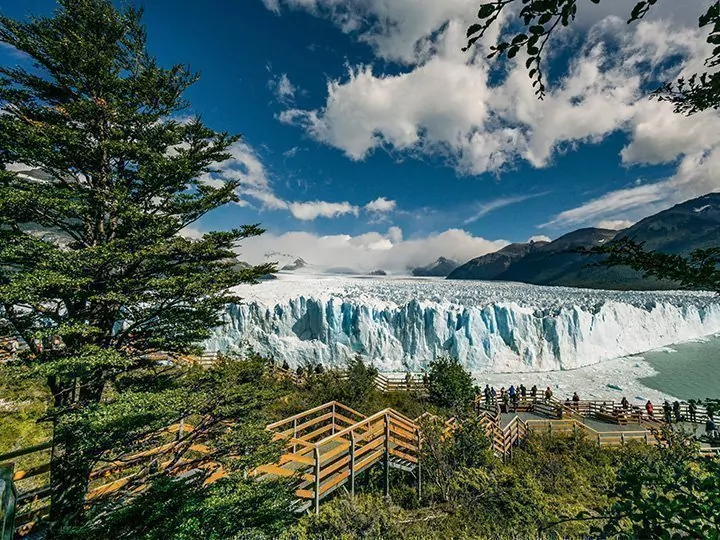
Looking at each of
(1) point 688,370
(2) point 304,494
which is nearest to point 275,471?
(2) point 304,494

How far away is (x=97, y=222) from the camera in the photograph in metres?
6.13

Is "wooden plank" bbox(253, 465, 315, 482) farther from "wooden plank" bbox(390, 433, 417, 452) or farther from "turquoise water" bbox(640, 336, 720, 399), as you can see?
"turquoise water" bbox(640, 336, 720, 399)

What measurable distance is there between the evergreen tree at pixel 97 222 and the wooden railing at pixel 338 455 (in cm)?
269

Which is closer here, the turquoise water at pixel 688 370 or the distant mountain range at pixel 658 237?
the turquoise water at pixel 688 370

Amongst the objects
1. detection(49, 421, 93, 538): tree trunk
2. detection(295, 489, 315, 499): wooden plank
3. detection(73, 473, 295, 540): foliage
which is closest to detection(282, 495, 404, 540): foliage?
detection(73, 473, 295, 540): foliage

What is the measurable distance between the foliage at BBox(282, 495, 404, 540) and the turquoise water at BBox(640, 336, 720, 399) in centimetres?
→ 2127

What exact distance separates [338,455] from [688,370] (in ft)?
92.2

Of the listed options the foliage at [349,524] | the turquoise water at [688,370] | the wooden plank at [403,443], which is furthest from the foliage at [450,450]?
the turquoise water at [688,370]

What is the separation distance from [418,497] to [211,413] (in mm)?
5709

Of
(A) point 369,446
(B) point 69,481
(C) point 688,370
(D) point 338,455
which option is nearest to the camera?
(B) point 69,481

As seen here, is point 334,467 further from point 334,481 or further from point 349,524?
point 349,524

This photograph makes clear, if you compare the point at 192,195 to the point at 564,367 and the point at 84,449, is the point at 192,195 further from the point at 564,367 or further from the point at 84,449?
the point at 564,367

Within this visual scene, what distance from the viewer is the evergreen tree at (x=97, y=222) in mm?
4922

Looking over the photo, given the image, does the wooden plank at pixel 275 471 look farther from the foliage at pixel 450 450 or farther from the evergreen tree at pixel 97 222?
the foliage at pixel 450 450
